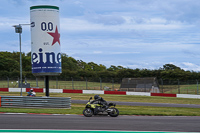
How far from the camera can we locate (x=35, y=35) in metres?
21.9

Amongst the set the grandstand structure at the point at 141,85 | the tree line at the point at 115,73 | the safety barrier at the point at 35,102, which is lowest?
the safety barrier at the point at 35,102

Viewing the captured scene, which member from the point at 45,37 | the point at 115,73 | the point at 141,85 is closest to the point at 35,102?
the point at 45,37

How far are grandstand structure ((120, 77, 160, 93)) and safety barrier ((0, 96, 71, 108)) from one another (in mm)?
27680

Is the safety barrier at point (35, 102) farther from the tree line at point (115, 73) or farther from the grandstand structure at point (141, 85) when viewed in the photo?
the tree line at point (115, 73)

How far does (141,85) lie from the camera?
48656 millimetres

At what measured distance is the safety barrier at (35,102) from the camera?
21.1 meters

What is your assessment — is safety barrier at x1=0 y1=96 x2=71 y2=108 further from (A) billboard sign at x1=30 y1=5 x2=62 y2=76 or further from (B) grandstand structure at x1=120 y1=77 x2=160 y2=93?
(B) grandstand structure at x1=120 y1=77 x2=160 y2=93

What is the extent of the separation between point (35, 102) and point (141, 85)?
29.4 metres

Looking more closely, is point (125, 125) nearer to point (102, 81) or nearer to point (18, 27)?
point (18, 27)

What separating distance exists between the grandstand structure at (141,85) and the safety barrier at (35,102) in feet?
90.8

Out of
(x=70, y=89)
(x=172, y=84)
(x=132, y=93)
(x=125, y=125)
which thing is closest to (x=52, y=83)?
(x=70, y=89)

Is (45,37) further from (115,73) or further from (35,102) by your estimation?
(115,73)

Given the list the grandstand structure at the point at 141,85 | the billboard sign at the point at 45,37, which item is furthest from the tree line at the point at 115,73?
the billboard sign at the point at 45,37

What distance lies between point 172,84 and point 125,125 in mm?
33150
